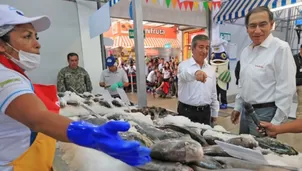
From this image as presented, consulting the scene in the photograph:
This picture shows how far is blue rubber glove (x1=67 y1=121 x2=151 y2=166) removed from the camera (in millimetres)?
481

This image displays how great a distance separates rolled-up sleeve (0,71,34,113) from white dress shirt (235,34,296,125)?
146 cm

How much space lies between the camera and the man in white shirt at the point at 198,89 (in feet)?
7.17

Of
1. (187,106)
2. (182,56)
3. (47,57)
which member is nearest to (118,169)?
(187,106)

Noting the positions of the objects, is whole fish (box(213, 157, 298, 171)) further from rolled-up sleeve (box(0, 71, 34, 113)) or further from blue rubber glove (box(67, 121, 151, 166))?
rolled-up sleeve (box(0, 71, 34, 113))

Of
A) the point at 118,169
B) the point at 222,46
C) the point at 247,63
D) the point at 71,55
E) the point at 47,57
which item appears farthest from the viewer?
the point at 222,46

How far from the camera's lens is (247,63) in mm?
1630

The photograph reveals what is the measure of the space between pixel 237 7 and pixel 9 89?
6.07 meters

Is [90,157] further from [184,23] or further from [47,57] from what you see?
[184,23]

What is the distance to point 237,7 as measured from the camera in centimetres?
558

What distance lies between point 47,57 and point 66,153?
3.31 meters

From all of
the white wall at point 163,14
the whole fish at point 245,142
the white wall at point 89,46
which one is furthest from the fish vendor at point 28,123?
the white wall at point 163,14

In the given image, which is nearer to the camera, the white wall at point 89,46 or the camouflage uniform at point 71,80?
the camouflage uniform at point 71,80

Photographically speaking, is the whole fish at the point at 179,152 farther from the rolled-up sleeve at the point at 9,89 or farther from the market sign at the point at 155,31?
the market sign at the point at 155,31

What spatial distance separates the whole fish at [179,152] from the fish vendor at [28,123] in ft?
0.83
